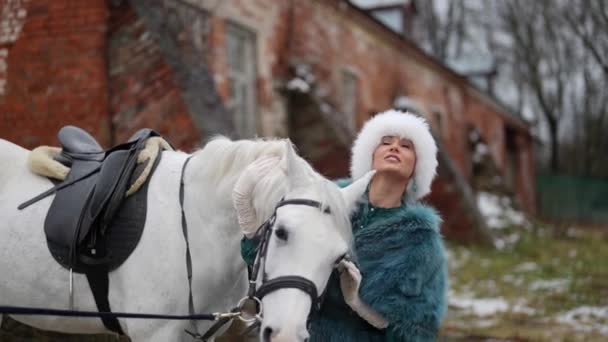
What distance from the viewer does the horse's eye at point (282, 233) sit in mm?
1973

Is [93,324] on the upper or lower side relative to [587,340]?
upper

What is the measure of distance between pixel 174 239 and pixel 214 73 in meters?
5.90

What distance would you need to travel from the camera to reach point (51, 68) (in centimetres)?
527

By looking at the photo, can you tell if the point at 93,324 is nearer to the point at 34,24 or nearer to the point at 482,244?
the point at 34,24

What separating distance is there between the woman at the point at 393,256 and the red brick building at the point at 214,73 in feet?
9.08

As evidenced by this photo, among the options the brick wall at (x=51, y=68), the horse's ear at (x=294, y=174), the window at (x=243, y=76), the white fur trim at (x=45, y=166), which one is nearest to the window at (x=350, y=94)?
the window at (x=243, y=76)

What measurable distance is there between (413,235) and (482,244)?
8.83 m

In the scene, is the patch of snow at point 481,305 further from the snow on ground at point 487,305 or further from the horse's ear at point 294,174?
the horse's ear at point 294,174

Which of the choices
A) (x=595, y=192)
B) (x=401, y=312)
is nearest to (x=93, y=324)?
(x=401, y=312)

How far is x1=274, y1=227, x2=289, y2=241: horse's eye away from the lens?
197cm

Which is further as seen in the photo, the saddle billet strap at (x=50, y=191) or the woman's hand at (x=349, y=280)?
the saddle billet strap at (x=50, y=191)

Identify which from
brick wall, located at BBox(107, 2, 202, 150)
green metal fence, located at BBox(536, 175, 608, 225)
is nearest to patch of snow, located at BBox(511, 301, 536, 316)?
brick wall, located at BBox(107, 2, 202, 150)

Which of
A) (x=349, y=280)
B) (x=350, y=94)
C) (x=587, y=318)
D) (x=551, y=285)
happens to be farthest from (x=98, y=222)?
(x=350, y=94)

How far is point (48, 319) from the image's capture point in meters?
2.58
